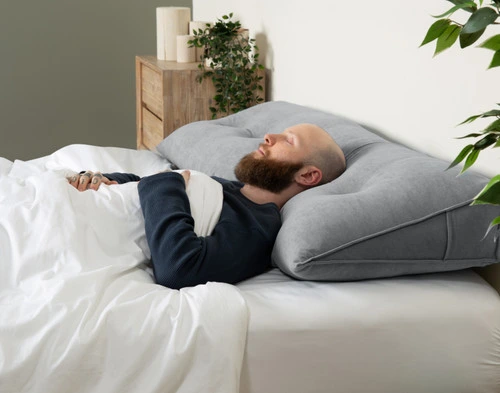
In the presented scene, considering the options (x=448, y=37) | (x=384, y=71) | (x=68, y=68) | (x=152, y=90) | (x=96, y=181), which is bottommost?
(x=68, y=68)

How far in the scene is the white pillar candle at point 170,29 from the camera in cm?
381

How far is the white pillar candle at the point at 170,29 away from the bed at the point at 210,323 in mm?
2094

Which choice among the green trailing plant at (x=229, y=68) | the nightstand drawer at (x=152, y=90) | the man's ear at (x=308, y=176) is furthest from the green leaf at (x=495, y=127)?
the nightstand drawer at (x=152, y=90)

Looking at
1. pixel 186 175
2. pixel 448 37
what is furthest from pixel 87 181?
pixel 448 37

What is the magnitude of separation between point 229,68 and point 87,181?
1479 millimetres

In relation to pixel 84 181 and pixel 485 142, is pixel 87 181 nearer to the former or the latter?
pixel 84 181

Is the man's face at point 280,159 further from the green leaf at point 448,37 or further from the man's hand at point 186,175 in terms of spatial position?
the green leaf at point 448,37

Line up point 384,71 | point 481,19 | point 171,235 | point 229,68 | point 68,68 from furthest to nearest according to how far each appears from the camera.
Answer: point 68,68 < point 229,68 < point 384,71 < point 171,235 < point 481,19

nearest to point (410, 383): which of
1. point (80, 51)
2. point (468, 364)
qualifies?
point (468, 364)

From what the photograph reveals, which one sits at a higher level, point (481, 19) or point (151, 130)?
point (481, 19)

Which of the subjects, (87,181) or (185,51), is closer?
(87,181)

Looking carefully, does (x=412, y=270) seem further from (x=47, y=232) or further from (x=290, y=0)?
(x=290, y=0)

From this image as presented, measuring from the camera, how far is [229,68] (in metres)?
3.44

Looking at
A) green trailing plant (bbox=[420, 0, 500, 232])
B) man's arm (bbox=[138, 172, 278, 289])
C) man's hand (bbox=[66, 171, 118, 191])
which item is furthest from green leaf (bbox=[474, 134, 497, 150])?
man's hand (bbox=[66, 171, 118, 191])
